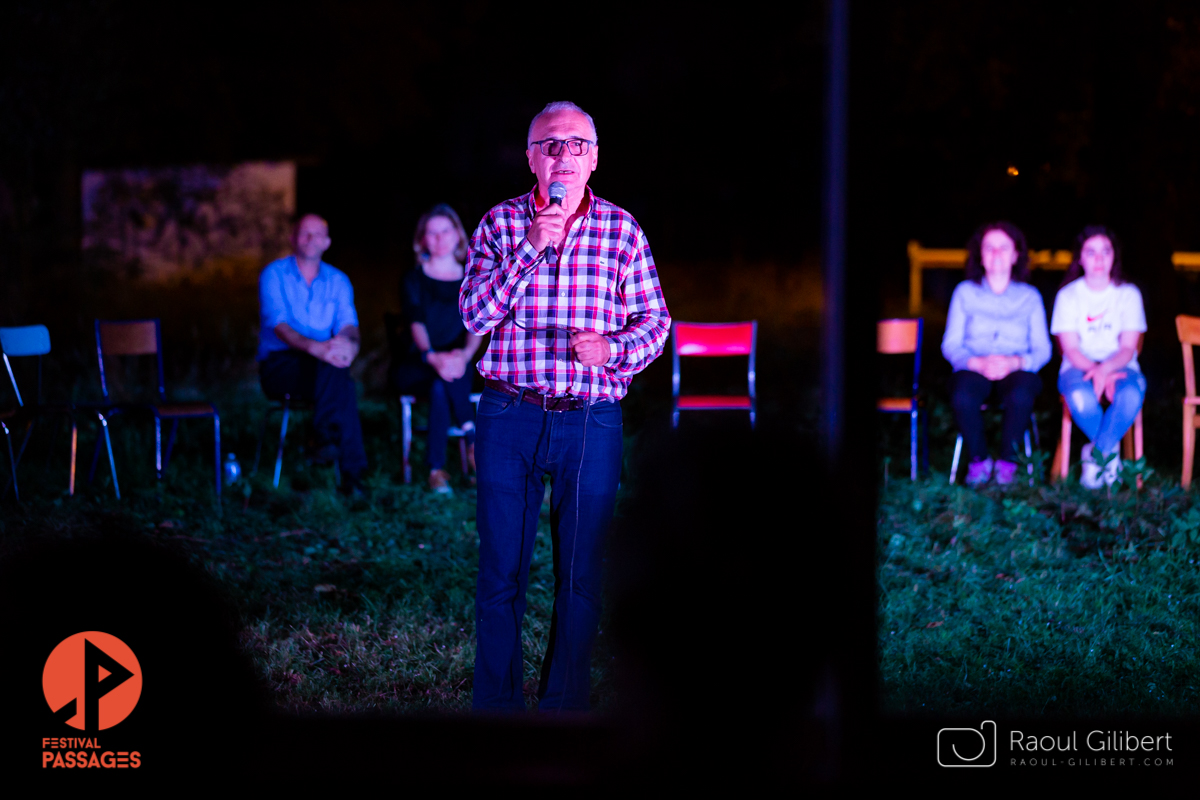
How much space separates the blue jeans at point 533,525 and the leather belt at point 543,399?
2 centimetres

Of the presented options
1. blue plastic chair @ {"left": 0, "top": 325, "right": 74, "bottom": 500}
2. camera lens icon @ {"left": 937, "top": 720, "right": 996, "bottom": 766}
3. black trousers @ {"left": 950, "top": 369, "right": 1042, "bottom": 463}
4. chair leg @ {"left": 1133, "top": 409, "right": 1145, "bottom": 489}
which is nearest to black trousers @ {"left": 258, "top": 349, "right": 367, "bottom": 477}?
blue plastic chair @ {"left": 0, "top": 325, "right": 74, "bottom": 500}

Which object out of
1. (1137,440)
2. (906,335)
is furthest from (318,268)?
(1137,440)

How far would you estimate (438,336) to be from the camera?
20.4ft

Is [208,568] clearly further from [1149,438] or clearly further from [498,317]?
[1149,438]

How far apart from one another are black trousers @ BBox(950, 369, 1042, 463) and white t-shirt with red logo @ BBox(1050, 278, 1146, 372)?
26cm

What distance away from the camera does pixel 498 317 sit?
8.57 ft

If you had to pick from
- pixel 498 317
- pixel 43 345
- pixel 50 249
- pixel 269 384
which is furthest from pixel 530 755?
pixel 50 249

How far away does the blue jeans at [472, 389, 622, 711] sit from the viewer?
2680 mm

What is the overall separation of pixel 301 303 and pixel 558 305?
3.72 meters

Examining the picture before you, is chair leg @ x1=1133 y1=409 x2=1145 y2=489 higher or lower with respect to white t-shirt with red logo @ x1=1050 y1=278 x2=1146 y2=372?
lower

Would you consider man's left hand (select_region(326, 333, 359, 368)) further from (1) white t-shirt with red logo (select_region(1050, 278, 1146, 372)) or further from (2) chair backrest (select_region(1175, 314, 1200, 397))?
(2) chair backrest (select_region(1175, 314, 1200, 397))

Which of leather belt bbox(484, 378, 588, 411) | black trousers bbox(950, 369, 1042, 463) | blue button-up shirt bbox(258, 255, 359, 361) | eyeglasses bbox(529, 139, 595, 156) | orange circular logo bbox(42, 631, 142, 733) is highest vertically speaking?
eyeglasses bbox(529, 139, 595, 156)

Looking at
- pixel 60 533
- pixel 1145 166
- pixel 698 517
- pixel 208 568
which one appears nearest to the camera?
pixel 698 517

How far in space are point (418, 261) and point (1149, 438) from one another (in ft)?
15.6
